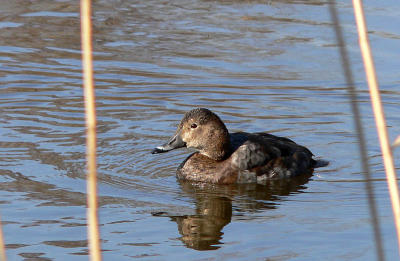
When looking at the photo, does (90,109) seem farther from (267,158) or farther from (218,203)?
(267,158)

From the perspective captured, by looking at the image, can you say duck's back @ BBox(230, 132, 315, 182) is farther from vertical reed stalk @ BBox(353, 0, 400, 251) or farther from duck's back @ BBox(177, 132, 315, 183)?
vertical reed stalk @ BBox(353, 0, 400, 251)

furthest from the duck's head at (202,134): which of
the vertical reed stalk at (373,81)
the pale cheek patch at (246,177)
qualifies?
the vertical reed stalk at (373,81)

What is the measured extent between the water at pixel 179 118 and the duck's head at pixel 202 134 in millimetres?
436

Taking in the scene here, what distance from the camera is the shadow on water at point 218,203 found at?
22.4ft

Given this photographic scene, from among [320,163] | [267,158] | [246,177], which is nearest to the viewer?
[246,177]

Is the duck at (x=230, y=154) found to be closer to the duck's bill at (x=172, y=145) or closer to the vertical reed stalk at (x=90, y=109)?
the duck's bill at (x=172, y=145)

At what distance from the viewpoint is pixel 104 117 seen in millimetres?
10539

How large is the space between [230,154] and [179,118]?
1759 millimetres

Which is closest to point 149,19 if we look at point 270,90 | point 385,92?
point 270,90

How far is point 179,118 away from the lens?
10.5 meters

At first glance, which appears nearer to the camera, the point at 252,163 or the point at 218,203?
the point at 218,203

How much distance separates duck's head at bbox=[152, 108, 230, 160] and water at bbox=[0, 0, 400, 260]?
1.43 feet

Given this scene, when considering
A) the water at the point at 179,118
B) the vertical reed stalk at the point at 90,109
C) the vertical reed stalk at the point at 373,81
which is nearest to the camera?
the vertical reed stalk at the point at 90,109

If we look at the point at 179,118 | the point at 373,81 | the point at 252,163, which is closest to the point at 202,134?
the point at 252,163
